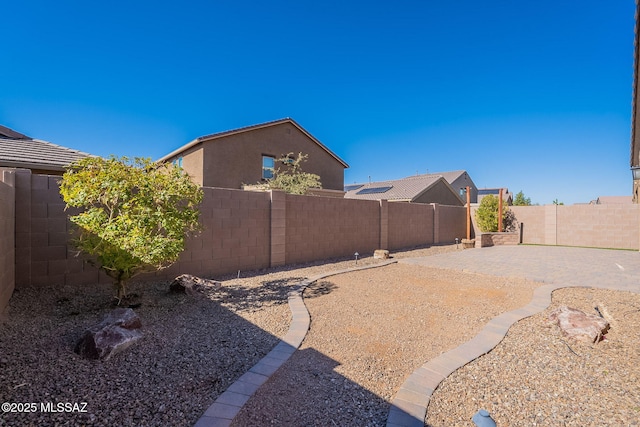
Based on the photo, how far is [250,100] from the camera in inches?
734

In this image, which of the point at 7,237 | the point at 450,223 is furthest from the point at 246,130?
the point at 7,237

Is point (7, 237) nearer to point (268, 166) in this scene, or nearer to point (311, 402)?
point (311, 402)

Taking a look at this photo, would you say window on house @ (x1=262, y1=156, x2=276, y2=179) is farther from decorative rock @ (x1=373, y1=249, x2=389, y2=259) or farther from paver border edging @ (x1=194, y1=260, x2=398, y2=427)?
paver border edging @ (x1=194, y1=260, x2=398, y2=427)

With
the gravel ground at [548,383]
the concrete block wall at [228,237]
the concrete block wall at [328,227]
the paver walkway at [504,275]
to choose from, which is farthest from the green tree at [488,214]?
the concrete block wall at [228,237]

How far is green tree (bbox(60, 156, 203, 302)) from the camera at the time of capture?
427 centimetres

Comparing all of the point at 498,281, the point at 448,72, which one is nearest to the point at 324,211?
the point at 498,281

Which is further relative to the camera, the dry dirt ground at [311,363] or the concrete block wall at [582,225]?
the concrete block wall at [582,225]

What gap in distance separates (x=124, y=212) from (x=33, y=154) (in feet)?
17.3

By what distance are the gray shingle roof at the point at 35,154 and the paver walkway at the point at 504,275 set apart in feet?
27.1

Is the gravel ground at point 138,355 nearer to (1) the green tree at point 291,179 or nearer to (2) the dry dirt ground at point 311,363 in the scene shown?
(2) the dry dirt ground at point 311,363

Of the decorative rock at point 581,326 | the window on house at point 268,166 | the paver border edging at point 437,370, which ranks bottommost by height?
the paver border edging at point 437,370

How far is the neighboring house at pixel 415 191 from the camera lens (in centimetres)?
2286

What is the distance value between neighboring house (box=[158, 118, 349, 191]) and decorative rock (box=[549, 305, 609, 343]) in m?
13.2

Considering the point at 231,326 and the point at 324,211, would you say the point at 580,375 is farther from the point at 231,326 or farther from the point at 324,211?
the point at 324,211
